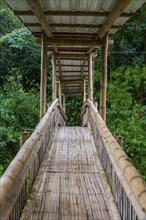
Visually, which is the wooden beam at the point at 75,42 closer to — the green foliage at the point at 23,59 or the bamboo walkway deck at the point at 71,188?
the bamboo walkway deck at the point at 71,188

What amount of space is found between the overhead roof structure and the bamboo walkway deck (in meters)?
2.62

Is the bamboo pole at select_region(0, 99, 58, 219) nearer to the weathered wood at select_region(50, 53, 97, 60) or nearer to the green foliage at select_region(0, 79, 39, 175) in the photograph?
the green foliage at select_region(0, 79, 39, 175)

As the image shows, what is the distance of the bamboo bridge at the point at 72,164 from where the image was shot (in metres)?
2.93

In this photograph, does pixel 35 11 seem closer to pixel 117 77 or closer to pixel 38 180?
pixel 38 180

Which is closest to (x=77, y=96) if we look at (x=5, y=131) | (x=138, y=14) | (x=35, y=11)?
(x=138, y=14)

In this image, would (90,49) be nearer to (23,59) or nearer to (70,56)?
(70,56)

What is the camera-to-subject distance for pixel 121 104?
16188 millimetres

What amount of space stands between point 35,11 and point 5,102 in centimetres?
814

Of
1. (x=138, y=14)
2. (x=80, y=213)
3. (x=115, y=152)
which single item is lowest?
(x=80, y=213)

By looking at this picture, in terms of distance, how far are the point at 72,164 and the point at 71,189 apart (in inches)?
54.7

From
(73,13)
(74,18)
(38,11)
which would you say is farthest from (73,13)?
(38,11)

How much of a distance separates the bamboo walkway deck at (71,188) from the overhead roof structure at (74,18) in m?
2.62

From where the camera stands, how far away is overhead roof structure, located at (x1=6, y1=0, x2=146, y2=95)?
579 centimetres

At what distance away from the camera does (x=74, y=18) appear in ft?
22.9
